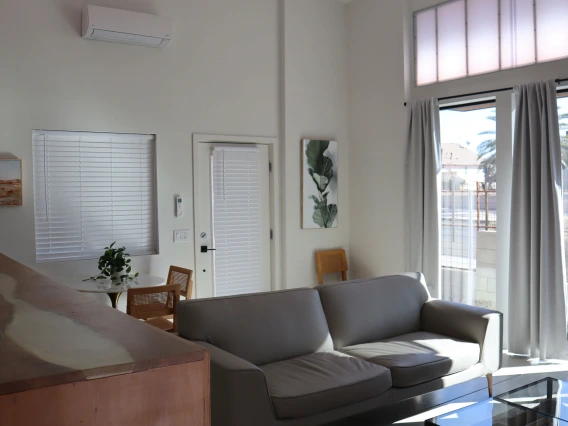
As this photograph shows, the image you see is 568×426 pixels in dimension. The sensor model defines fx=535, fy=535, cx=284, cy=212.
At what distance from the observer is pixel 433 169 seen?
577cm

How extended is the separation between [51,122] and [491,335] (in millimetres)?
4130

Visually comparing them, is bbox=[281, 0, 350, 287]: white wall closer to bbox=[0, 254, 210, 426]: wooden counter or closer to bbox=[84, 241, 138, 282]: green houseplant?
bbox=[84, 241, 138, 282]: green houseplant

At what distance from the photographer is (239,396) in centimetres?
268

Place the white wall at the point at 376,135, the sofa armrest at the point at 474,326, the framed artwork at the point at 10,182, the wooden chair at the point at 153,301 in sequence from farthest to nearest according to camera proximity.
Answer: the white wall at the point at 376,135 → the framed artwork at the point at 10,182 → the wooden chair at the point at 153,301 → the sofa armrest at the point at 474,326

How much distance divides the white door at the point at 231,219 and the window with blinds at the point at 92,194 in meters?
0.56

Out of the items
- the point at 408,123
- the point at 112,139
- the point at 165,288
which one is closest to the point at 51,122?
the point at 112,139

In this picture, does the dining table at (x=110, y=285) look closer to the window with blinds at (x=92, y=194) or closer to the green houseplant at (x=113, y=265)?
the green houseplant at (x=113, y=265)

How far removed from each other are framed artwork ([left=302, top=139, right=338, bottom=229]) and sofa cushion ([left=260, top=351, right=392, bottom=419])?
10.0 ft

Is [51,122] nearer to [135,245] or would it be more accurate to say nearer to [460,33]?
[135,245]

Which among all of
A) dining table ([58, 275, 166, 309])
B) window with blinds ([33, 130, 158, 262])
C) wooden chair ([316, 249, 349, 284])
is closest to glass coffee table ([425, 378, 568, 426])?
dining table ([58, 275, 166, 309])

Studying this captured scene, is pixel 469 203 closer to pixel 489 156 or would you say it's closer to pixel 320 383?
pixel 489 156

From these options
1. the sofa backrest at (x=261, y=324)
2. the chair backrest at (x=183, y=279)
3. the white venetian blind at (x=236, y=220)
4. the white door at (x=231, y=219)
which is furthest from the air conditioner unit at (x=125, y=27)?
the sofa backrest at (x=261, y=324)

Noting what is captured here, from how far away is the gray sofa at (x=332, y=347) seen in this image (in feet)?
9.22

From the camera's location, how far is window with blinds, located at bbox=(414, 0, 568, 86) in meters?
4.84
